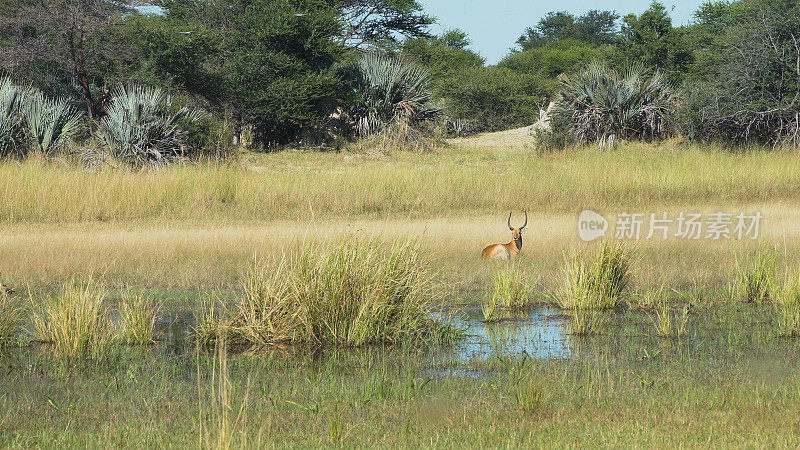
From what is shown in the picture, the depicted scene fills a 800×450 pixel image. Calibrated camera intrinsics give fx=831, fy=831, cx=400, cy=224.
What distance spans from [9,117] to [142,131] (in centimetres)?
278

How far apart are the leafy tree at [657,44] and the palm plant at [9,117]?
18479 millimetres

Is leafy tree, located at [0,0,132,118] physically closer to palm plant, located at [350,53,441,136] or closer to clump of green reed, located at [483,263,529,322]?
palm plant, located at [350,53,441,136]

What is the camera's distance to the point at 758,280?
7852 millimetres

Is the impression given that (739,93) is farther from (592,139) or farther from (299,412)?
(299,412)

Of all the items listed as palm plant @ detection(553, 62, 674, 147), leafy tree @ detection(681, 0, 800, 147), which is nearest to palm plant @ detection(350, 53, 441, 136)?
palm plant @ detection(553, 62, 674, 147)

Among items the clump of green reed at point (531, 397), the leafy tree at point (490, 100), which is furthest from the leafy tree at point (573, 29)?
the clump of green reed at point (531, 397)

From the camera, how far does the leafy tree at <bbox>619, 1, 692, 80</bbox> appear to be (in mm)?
27078

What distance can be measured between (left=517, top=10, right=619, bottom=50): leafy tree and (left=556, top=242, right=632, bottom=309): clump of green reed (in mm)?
53892

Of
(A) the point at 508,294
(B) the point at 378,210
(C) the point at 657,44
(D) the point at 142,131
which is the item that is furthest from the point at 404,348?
(C) the point at 657,44

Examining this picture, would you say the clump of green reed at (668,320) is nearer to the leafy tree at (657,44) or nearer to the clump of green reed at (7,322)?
the clump of green reed at (7,322)

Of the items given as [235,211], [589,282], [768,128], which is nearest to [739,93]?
[768,128]

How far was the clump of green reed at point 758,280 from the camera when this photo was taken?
7.81 m

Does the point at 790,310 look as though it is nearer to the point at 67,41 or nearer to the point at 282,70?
the point at 282,70

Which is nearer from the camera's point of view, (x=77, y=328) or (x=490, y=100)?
(x=77, y=328)
